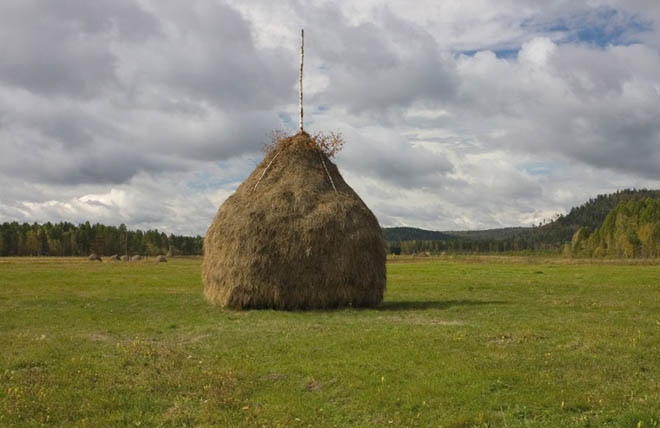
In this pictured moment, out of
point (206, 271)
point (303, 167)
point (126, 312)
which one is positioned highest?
→ point (303, 167)

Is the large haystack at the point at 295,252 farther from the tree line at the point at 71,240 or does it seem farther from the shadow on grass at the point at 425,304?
the tree line at the point at 71,240

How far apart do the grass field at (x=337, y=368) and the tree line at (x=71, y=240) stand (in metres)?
137

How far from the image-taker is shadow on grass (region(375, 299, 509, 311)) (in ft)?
78.4

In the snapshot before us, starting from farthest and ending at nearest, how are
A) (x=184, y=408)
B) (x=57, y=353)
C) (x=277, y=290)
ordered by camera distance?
1. (x=277, y=290)
2. (x=57, y=353)
3. (x=184, y=408)

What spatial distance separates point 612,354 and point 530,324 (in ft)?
16.6

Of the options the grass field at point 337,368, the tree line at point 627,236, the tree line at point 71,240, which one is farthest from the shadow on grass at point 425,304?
the tree line at point 71,240

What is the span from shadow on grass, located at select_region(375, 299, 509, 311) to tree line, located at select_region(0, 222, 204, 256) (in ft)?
447

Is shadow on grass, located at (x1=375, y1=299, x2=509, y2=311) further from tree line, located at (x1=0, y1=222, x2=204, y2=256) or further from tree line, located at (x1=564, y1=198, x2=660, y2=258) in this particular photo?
tree line, located at (x1=0, y1=222, x2=204, y2=256)

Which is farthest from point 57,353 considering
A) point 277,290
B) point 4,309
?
point 4,309

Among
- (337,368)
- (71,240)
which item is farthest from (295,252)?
Answer: (71,240)

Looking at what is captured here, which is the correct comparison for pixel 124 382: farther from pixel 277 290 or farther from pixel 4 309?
pixel 4 309

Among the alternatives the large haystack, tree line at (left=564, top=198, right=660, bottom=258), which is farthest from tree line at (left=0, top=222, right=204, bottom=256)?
the large haystack

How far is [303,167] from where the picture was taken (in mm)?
25984

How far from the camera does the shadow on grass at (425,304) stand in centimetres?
2389
